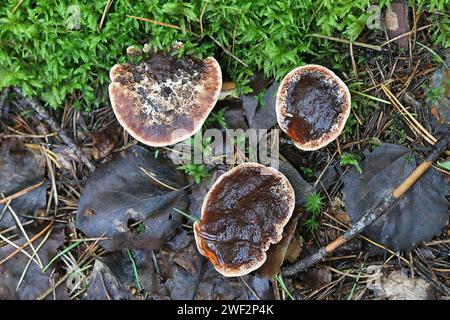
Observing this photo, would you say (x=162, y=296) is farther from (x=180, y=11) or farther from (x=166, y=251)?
(x=180, y=11)

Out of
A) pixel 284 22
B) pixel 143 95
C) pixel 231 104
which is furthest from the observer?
pixel 231 104

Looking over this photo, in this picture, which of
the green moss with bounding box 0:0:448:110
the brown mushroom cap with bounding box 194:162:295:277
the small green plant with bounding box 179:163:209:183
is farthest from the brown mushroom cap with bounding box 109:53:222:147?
the brown mushroom cap with bounding box 194:162:295:277

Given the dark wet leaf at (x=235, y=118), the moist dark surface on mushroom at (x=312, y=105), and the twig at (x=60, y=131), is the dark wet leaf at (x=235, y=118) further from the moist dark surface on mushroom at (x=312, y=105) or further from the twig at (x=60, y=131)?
the twig at (x=60, y=131)

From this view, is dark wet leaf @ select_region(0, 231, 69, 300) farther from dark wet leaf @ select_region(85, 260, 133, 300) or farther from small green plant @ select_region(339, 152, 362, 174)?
small green plant @ select_region(339, 152, 362, 174)

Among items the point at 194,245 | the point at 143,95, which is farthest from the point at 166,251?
the point at 143,95

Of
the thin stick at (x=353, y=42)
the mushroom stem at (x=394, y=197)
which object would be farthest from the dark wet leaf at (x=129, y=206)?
the thin stick at (x=353, y=42)

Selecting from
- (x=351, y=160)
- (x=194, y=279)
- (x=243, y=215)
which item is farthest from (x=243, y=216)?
(x=351, y=160)
